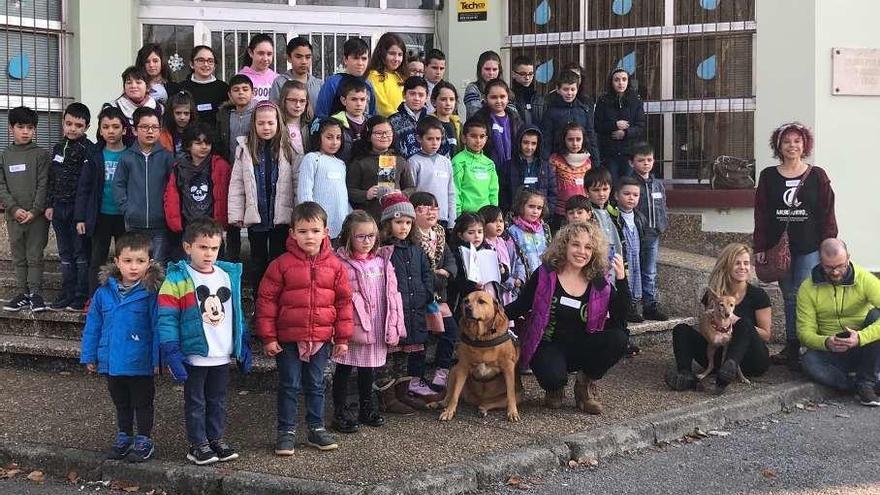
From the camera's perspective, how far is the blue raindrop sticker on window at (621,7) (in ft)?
36.0

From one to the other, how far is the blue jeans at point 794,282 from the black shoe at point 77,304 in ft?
18.0

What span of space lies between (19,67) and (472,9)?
4807 millimetres

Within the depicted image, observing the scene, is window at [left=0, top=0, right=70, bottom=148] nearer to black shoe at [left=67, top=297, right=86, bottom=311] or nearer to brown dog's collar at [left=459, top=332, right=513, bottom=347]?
black shoe at [left=67, top=297, right=86, bottom=311]

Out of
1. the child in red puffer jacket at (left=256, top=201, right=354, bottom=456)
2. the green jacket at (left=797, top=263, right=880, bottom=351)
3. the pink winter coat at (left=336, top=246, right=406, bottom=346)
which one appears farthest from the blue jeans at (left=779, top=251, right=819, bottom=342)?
the child in red puffer jacket at (left=256, top=201, right=354, bottom=456)

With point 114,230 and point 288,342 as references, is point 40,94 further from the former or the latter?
point 288,342

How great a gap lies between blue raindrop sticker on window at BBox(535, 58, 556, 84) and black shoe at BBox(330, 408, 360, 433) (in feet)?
20.9

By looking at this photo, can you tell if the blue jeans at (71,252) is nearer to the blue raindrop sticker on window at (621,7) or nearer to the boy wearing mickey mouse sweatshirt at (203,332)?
the boy wearing mickey mouse sweatshirt at (203,332)

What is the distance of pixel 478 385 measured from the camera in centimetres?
641

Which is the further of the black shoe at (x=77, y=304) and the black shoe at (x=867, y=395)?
the black shoe at (x=77, y=304)

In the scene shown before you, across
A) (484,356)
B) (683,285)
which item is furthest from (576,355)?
(683,285)

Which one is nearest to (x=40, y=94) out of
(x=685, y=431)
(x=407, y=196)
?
(x=407, y=196)

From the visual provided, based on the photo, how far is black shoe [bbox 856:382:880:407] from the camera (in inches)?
284

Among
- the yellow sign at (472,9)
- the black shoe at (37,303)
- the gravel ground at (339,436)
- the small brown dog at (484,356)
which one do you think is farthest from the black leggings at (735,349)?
the yellow sign at (472,9)

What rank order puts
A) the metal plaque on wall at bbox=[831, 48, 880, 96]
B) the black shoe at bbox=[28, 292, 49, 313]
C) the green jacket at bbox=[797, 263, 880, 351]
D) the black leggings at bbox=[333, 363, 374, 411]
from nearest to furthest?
the black leggings at bbox=[333, 363, 374, 411] < the green jacket at bbox=[797, 263, 880, 351] < the black shoe at bbox=[28, 292, 49, 313] < the metal plaque on wall at bbox=[831, 48, 880, 96]
